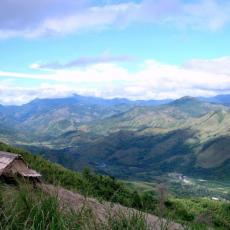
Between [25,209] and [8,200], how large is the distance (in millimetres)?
825

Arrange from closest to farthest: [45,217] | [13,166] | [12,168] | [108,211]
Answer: [45,217]
[108,211]
[12,168]
[13,166]

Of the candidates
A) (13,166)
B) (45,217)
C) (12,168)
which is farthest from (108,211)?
(13,166)

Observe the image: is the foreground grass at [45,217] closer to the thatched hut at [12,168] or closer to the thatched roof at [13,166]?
the thatched hut at [12,168]

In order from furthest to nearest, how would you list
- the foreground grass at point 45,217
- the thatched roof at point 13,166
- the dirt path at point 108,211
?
the thatched roof at point 13,166 < the dirt path at point 108,211 < the foreground grass at point 45,217

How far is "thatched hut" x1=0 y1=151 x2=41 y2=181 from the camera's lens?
65.5 ft

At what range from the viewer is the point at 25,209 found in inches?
428

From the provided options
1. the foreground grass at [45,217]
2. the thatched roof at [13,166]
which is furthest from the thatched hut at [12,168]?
the foreground grass at [45,217]

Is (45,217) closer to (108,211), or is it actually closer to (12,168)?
(108,211)

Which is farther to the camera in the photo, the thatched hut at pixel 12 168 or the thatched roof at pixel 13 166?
the thatched roof at pixel 13 166

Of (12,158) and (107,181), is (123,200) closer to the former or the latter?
(107,181)

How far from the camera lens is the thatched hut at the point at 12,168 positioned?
65.5ft

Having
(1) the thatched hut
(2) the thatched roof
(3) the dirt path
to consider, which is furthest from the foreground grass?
(2) the thatched roof

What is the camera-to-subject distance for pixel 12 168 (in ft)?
67.9

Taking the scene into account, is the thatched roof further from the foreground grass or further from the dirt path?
the foreground grass
